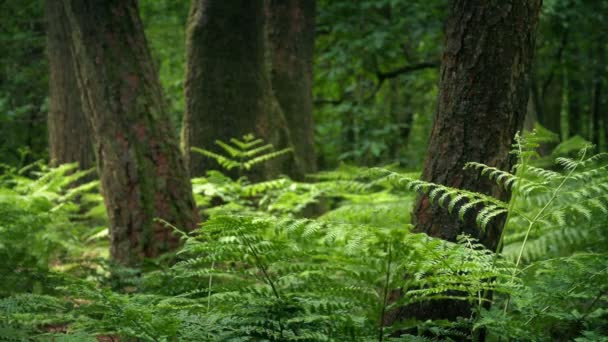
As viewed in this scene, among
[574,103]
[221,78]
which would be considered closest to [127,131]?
[221,78]

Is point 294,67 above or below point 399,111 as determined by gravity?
above

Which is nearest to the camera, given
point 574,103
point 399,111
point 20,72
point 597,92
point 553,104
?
point 20,72

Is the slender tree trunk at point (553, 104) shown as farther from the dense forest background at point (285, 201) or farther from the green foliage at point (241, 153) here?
the green foliage at point (241, 153)

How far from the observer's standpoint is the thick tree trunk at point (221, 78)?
658 centimetres

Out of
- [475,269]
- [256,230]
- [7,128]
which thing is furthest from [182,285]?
[7,128]

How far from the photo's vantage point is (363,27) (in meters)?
10.0

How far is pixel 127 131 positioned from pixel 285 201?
1.63 metres

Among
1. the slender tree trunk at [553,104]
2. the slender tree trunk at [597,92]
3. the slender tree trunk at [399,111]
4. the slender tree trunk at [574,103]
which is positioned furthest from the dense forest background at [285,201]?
the slender tree trunk at [574,103]

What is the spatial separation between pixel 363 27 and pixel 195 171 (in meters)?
4.76

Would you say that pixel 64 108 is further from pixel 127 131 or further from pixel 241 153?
pixel 127 131

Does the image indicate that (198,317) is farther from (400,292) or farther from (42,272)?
(42,272)

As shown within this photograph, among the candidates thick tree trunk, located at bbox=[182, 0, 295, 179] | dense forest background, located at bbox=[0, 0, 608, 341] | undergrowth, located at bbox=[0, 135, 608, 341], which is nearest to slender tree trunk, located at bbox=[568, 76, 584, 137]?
dense forest background, located at bbox=[0, 0, 608, 341]

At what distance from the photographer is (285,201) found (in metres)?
5.52

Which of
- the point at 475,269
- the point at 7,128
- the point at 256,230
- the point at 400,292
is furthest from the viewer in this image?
the point at 7,128
